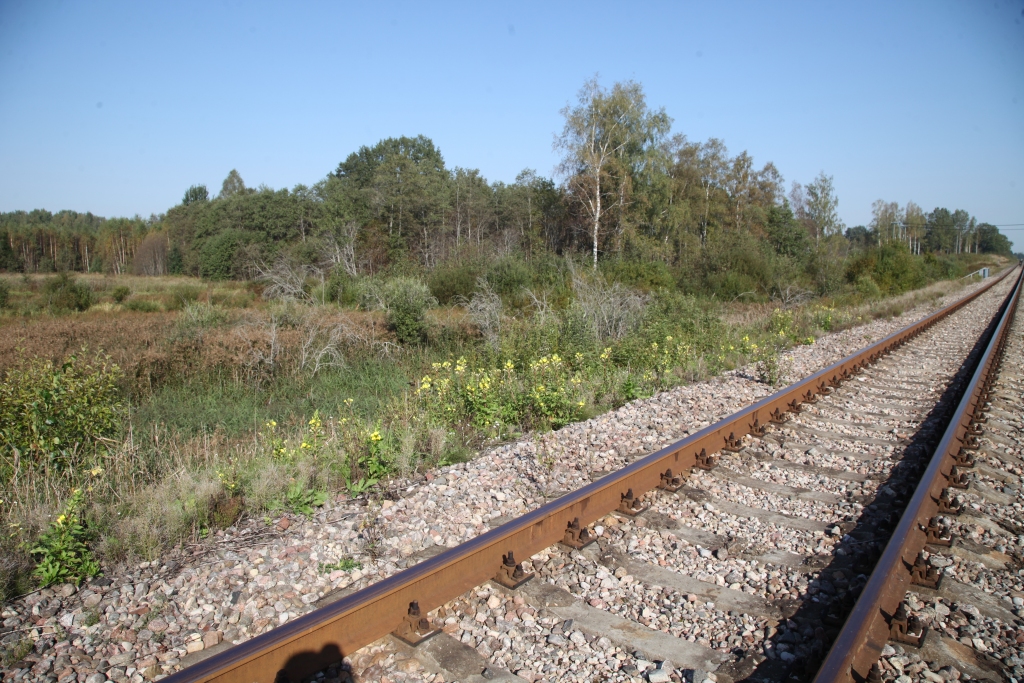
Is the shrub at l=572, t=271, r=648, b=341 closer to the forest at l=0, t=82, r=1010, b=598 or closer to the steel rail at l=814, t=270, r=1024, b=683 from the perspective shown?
the forest at l=0, t=82, r=1010, b=598

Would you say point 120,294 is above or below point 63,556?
above

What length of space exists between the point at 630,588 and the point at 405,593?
3.94 ft

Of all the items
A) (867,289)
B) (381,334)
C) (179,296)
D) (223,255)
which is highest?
(223,255)

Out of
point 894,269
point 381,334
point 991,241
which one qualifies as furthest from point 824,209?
point 991,241

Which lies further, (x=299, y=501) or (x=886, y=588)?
(x=299, y=501)

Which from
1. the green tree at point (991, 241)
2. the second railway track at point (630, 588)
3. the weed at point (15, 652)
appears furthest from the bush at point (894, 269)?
the green tree at point (991, 241)

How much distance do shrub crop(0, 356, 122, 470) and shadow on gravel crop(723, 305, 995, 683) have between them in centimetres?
585

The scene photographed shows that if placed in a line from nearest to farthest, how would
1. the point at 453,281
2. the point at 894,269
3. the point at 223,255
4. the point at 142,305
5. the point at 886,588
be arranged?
the point at 886,588 < the point at 453,281 < the point at 142,305 < the point at 894,269 < the point at 223,255

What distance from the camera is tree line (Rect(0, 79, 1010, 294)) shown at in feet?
107

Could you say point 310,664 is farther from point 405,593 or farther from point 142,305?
point 142,305

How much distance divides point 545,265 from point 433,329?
18.9 feet

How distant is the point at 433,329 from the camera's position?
18.2 m

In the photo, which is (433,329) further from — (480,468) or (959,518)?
(959,518)

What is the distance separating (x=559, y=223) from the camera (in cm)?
3947
